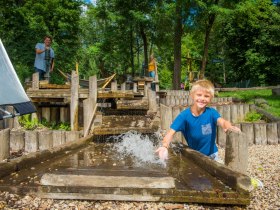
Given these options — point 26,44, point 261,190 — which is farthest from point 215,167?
point 26,44

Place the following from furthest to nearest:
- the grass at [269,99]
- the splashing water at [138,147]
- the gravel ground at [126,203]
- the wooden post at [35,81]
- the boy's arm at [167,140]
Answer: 1. the grass at [269,99]
2. the wooden post at [35,81]
3. the splashing water at [138,147]
4. the boy's arm at [167,140]
5. the gravel ground at [126,203]

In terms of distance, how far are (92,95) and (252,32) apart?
32294mm

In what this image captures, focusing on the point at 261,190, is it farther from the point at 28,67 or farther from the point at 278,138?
the point at 28,67

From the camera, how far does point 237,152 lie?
3.84 m

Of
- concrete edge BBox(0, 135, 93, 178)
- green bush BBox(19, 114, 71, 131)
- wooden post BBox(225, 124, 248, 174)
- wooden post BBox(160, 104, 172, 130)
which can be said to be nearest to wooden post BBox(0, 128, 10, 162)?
concrete edge BBox(0, 135, 93, 178)

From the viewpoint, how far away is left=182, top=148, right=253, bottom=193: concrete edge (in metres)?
3.30

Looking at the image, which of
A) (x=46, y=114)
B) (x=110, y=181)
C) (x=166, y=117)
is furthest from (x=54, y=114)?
(x=110, y=181)

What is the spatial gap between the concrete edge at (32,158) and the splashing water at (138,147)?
95 centimetres

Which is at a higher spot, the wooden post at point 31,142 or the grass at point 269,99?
the grass at point 269,99

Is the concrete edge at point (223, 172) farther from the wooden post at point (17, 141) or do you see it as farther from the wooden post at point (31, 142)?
the wooden post at point (17, 141)

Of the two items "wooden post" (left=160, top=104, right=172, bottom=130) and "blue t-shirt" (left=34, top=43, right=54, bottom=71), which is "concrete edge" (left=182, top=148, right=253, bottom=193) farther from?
"blue t-shirt" (left=34, top=43, right=54, bottom=71)

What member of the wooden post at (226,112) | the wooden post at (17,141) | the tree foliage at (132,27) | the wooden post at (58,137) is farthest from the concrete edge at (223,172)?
the tree foliage at (132,27)

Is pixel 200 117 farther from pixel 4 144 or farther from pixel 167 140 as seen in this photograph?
pixel 4 144

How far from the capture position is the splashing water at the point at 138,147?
562 centimetres
